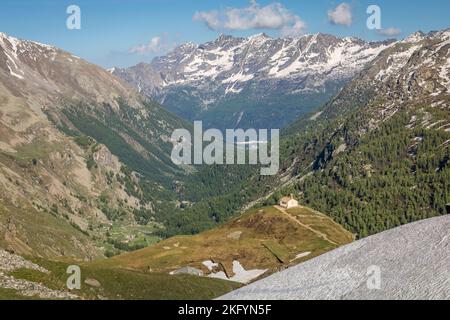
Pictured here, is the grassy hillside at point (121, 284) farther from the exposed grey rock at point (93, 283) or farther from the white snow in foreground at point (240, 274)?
the white snow in foreground at point (240, 274)

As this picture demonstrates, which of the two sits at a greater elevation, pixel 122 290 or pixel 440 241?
pixel 440 241

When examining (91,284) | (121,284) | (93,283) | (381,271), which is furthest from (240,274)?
(381,271)

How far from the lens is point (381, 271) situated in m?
31.9

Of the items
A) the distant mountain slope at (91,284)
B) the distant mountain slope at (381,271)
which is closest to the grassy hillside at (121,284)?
the distant mountain slope at (91,284)

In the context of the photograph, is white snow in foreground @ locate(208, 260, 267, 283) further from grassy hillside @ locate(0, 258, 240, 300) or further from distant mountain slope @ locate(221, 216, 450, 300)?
distant mountain slope @ locate(221, 216, 450, 300)

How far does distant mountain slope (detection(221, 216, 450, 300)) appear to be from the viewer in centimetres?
2961

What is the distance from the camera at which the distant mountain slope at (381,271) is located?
97.1ft

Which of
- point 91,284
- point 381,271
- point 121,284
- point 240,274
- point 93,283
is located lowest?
point 240,274

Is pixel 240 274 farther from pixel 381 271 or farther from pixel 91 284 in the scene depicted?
pixel 381 271
